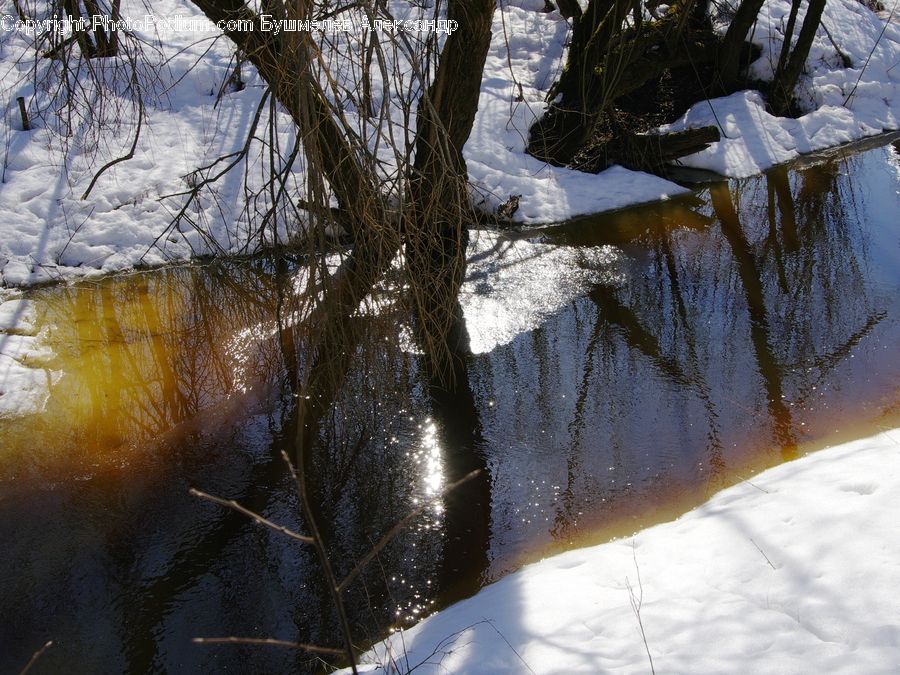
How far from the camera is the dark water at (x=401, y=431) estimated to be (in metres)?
3.85

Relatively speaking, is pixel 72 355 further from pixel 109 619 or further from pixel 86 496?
pixel 109 619

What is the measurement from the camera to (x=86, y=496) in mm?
4531

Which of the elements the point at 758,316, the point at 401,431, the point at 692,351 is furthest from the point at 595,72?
the point at 401,431

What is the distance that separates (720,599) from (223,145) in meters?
7.13

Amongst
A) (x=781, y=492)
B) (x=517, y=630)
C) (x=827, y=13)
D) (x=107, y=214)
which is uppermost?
(x=827, y=13)

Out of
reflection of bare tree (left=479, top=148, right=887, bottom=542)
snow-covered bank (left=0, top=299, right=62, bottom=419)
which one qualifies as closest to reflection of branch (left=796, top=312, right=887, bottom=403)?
reflection of bare tree (left=479, top=148, right=887, bottom=542)

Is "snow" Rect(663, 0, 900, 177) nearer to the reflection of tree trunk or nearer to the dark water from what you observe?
the reflection of tree trunk

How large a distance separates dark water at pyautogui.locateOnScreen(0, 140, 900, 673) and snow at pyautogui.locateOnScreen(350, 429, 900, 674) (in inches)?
19.1

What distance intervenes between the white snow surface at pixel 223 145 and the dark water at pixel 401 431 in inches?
24.3

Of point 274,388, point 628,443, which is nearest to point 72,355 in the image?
point 274,388

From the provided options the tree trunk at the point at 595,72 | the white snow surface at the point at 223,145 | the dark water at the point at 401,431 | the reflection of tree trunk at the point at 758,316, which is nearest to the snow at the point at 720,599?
the dark water at the point at 401,431

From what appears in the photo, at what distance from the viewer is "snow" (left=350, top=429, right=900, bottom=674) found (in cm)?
252

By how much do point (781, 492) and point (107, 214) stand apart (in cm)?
641

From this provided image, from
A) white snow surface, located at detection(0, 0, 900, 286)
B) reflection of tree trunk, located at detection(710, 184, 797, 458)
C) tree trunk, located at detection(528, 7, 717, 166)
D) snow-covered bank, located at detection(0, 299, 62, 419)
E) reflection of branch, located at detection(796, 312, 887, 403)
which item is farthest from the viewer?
tree trunk, located at detection(528, 7, 717, 166)
